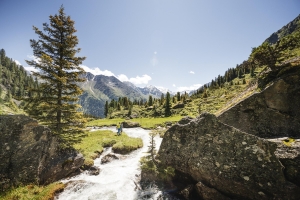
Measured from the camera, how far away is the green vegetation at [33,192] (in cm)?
1084

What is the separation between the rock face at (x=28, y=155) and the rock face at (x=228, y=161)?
1049cm

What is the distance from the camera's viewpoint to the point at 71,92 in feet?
58.5

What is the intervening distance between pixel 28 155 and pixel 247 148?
16.9m

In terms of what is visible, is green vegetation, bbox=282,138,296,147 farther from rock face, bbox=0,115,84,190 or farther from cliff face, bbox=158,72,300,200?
rock face, bbox=0,115,84,190

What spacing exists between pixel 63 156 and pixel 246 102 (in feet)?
60.1

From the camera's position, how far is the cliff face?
324 inches

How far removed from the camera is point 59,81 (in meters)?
16.7

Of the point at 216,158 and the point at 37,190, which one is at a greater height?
the point at 216,158

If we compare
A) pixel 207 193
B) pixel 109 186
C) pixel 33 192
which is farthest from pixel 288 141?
pixel 33 192

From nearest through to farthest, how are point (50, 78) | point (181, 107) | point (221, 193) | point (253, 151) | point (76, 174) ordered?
point (253, 151) → point (221, 193) → point (76, 174) → point (50, 78) → point (181, 107)

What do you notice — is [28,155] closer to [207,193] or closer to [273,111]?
[207,193]

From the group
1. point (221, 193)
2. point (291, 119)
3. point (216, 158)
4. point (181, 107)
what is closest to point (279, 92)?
point (291, 119)

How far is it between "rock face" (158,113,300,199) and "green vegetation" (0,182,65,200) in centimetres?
934

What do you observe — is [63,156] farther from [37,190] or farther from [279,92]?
[279,92]
